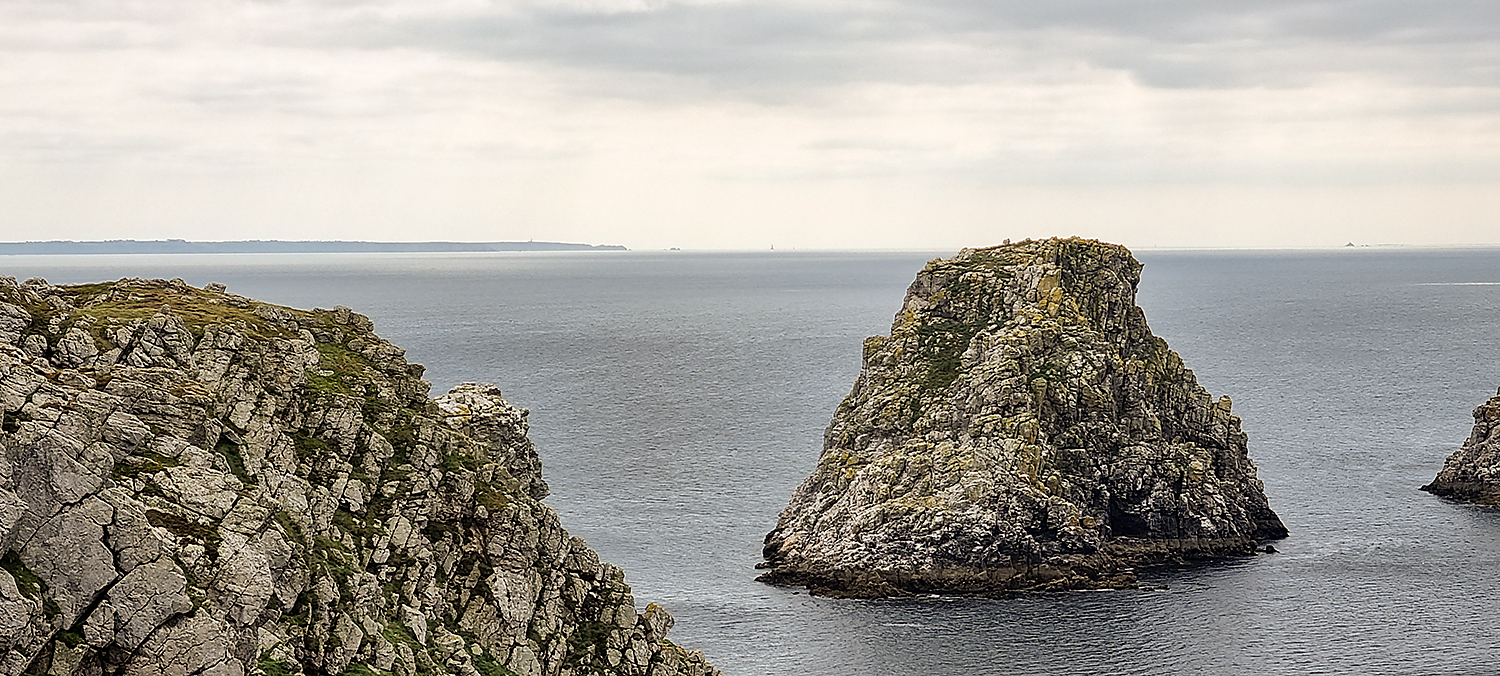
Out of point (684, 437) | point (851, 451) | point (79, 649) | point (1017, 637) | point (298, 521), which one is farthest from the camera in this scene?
point (684, 437)

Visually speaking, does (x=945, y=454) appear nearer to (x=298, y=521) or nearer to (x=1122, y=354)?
(x=1122, y=354)

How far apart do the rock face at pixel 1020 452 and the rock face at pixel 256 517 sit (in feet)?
169

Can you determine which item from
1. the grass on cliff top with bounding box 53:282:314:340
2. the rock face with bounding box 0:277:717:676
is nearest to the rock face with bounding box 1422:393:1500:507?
the rock face with bounding box 0:277:717:676

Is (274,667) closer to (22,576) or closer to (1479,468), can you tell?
(22,576)

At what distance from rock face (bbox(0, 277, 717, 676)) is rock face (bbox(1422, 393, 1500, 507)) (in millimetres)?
103383

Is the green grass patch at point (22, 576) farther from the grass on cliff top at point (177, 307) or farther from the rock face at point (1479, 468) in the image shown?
the rock face at point (1479, 468)

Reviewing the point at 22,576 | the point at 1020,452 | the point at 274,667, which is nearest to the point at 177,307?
the point at 274,667

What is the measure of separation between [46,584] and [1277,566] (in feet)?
331

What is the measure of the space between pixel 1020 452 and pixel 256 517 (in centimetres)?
8446

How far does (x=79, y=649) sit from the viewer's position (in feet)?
104

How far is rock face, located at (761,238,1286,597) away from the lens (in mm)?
111188

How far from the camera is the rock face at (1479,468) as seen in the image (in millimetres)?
137375

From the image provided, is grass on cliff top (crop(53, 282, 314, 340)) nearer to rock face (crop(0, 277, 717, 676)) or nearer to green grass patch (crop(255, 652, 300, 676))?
rock face (crop(0, 277, 717, 676))

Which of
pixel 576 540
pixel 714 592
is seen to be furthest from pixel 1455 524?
pixel 576 540
